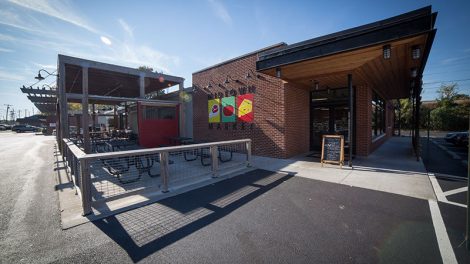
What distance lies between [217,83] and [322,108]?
18.7ft

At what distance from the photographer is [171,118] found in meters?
12.9

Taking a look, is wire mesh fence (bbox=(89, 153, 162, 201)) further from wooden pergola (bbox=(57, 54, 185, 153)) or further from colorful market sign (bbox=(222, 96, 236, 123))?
colorful market sign (bbox=(222, 96, 236, 123))

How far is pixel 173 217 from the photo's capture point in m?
A: 3.38

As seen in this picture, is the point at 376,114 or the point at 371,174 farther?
the point at 376,114

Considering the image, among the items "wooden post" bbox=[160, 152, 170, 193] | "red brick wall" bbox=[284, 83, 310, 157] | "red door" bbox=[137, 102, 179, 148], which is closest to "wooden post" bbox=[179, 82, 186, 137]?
"red door" bbox=[137, 102, 179, 148]

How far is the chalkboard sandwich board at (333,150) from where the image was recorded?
6.75 m

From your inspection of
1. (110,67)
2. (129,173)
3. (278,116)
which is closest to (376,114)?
(278,116)

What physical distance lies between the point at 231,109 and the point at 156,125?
16.4ft

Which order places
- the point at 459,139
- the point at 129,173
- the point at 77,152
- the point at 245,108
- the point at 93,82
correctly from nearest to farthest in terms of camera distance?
the point at 77,152 → the point at 129,173 → the point at 245,108 → the point at 459,139 → the point at 93,82

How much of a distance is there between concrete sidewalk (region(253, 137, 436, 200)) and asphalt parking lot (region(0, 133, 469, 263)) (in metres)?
0.57

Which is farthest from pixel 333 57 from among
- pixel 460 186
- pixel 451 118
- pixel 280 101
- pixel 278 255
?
pixel 451 118

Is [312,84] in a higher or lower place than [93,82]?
lower

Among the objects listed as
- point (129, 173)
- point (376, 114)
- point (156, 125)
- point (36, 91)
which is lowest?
point (129, 173)

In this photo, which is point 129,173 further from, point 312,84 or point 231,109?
point 312,84
